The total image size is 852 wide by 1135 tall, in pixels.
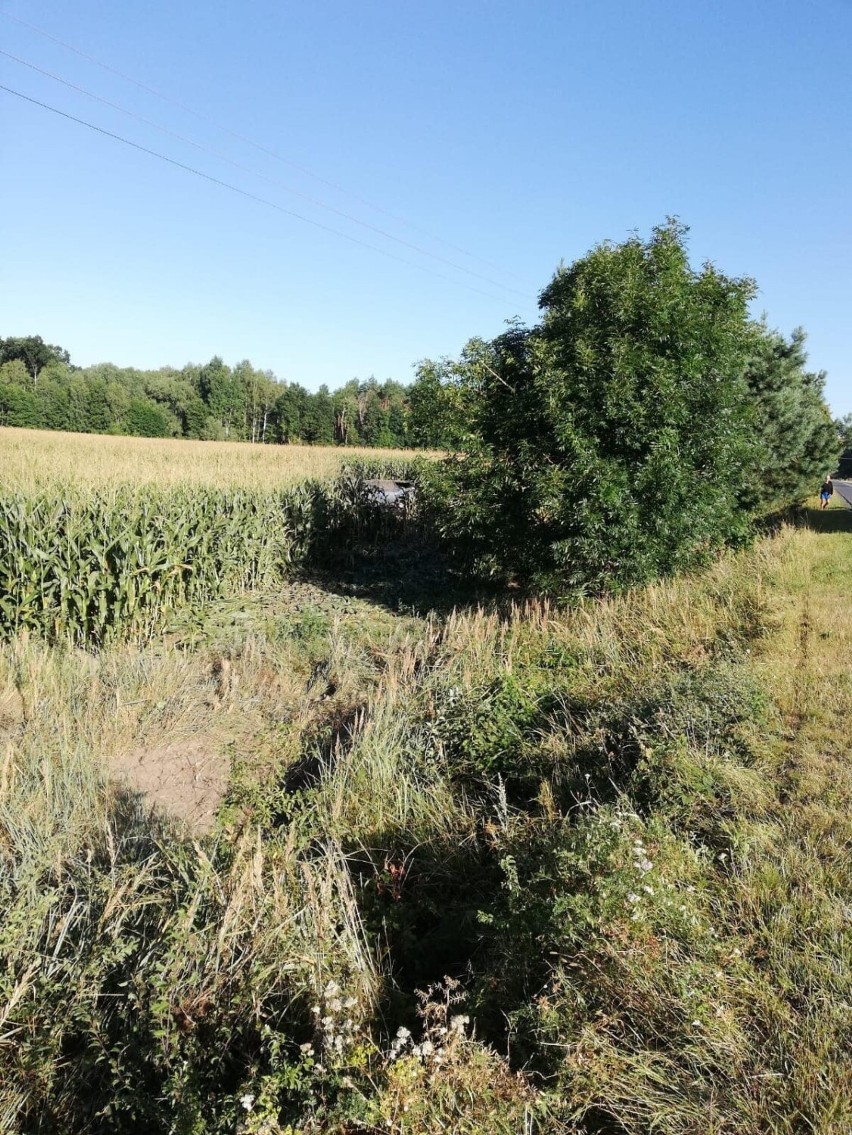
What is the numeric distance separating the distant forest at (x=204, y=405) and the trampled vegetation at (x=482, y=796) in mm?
56658

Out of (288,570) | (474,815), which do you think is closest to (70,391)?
(288,570)

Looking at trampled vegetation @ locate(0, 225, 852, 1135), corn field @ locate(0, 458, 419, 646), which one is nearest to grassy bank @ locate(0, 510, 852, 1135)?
trampled vegetation @ locate(0, 225, 852, 1135)

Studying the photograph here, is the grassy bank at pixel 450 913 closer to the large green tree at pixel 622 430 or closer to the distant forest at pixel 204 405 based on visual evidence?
the large green tree at pixel 622 430

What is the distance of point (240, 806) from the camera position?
4.32m

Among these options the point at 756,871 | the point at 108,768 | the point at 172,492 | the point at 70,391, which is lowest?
the point at 108,768

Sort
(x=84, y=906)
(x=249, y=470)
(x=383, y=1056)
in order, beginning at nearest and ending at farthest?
(x=383, y=1056) < (x=84, y=906) < (x=249, y=470)

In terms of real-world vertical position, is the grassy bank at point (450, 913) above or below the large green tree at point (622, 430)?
below

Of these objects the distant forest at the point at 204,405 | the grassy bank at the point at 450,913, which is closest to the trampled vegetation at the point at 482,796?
the grassy bank at the point at 450,913

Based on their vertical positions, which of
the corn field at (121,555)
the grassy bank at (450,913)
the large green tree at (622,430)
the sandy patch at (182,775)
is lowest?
the sandy patch at (182,775)

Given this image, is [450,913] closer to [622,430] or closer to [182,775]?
[182,775]

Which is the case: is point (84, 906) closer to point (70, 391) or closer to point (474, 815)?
point (474, 815)

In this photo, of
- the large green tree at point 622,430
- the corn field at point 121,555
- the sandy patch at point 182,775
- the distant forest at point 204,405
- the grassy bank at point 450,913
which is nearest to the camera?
the grassy bank at point 450,913

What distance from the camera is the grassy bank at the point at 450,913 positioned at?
2.35 m

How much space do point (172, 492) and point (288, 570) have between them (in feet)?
10.1
